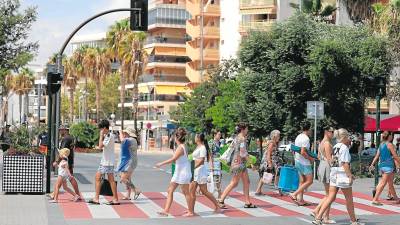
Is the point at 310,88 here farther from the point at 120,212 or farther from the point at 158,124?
the point at 158,124

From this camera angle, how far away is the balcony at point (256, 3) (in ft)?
239

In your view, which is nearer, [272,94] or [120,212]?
[120,212]

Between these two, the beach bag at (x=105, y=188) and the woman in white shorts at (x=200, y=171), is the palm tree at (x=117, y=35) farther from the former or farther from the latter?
the woman in white shorts at (x=200, y=171)

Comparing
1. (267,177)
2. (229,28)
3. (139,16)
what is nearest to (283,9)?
(229,28)

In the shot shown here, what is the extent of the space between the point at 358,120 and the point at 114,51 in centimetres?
4745

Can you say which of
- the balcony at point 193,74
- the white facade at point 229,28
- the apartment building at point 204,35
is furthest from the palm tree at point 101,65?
the white facade at point 229,28

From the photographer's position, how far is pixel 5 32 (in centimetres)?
3003

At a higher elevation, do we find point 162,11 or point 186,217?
point 162,11

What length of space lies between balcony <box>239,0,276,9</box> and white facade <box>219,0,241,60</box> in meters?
1.98

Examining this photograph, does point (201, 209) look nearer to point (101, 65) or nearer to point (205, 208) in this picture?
point (205, 208)

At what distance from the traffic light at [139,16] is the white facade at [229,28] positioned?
52728 mm

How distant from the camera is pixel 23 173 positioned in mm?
20031

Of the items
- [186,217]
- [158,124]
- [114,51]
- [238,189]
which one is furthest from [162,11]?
[186,217]

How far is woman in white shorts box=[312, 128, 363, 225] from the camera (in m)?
14.6
